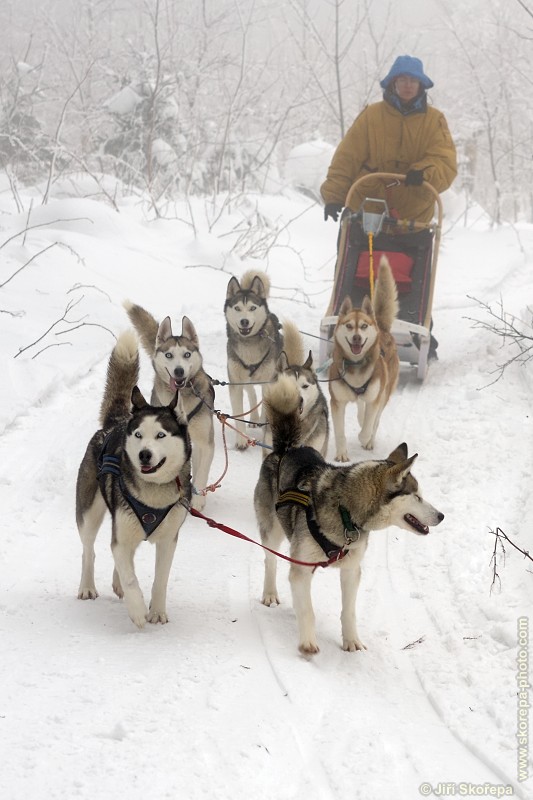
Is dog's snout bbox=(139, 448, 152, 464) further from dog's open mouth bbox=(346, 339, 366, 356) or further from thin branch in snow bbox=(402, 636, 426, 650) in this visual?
dog's open mouth bbox=(346, 339, 366, 356)

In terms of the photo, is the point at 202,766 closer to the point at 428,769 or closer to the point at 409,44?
the point at 428,769

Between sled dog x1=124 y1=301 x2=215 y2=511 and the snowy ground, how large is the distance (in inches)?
11.9

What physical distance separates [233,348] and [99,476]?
2.47 m

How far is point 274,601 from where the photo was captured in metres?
3.50

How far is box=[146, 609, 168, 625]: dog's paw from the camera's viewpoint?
324 cm

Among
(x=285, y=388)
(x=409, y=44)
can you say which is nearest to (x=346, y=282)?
(x=285, y=388)

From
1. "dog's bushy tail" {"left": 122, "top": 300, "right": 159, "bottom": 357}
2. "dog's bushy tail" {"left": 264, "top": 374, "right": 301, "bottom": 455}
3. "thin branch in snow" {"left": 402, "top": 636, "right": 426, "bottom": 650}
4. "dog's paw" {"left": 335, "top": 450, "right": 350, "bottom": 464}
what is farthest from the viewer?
"dog's paw" {"left": 335, "top": 450, "right": 350, "bottom": 464}

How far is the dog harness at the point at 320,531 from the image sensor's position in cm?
301

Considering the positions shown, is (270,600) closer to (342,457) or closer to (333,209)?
(342,457)

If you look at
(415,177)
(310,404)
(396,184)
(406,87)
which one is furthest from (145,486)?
(406,87)

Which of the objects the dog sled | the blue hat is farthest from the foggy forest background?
the dog sled

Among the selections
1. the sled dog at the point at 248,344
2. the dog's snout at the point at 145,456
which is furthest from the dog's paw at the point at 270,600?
the sled dog at the point at 248,344

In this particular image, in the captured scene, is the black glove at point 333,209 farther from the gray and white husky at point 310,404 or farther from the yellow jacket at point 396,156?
the gray and white husky at point 310,404

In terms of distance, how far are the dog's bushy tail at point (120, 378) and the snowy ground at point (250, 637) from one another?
0.78m
